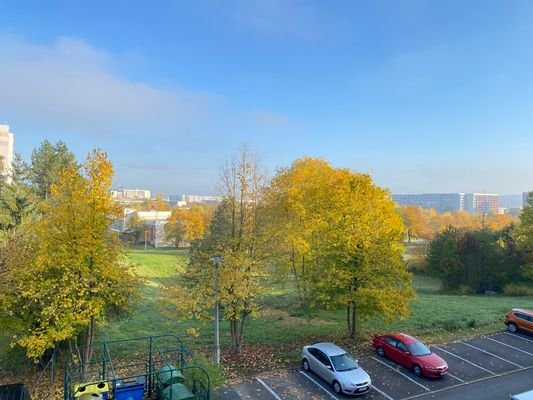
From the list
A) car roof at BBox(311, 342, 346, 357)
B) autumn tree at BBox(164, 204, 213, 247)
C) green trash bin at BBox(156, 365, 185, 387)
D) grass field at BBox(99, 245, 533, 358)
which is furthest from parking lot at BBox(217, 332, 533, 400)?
autumn tree at BBox(164, 204, 213, 247)

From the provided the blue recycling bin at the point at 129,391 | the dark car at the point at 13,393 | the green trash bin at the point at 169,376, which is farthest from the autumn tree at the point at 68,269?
the green trash bin at the point at 169,376

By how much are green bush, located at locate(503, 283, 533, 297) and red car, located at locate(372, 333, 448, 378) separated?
29.7 m

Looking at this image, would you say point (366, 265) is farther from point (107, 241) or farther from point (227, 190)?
point (107, 241)

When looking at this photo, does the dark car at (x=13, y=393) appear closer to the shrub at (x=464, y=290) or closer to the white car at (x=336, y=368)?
the white car at (x=336, y=368)

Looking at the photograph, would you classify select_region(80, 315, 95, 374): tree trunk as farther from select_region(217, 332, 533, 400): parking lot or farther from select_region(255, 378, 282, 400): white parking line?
select_region(255, 378, 282, 400): white parking line

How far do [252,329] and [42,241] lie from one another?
14.5 m

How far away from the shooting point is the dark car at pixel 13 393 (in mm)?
13820

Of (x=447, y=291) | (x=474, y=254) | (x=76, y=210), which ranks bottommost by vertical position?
(x=447, y=291)

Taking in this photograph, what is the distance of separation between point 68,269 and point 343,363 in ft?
40.5

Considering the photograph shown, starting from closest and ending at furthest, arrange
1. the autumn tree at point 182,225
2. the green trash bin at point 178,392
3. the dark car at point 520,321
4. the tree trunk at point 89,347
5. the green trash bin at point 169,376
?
the green trash bin at point 178,392 → the green trash bin at point 169,376 → the tree trunk at point 89,347 → the dark car at point 520,321 → the autumn tree at point 182,225

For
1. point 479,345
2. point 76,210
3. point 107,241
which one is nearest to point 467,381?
point 479,345

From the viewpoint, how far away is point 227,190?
67.7 feet

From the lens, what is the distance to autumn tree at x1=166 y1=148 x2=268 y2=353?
18750 millimetres

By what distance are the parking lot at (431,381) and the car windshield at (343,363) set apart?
987 mm
